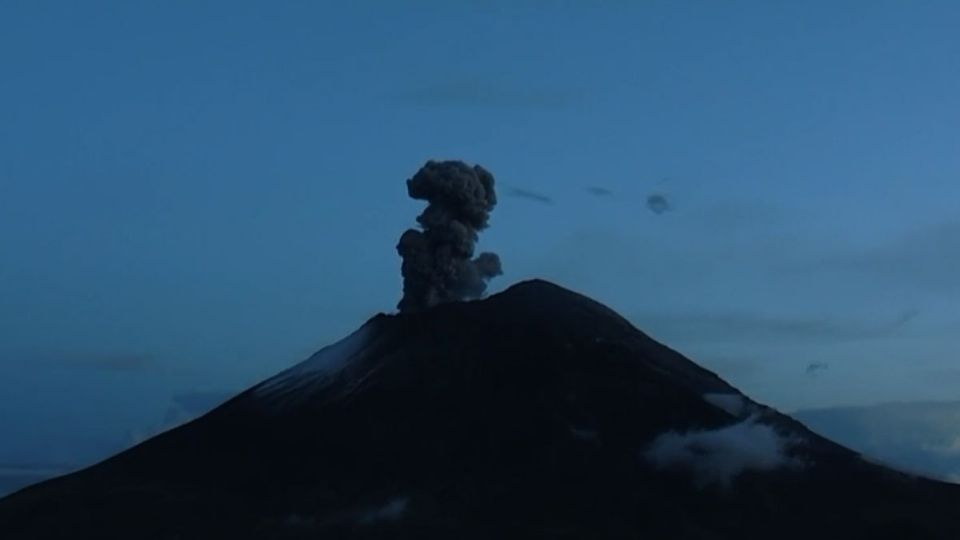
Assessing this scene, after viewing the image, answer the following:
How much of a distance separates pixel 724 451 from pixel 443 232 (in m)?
24.4

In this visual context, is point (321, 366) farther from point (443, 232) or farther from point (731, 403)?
point (731, 403)

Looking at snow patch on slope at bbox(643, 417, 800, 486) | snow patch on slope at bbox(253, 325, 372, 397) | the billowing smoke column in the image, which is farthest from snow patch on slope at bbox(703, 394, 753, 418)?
snow patch on slope at bbox(253, 325, 372, 397)

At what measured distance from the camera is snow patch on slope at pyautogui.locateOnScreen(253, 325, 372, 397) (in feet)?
369

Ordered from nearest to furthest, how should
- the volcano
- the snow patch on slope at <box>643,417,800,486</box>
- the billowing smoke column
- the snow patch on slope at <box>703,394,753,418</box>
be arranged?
the volcano, the snow patch on slope at <box>643,417,800,486</box>, the snow patch on slope at <box>703,394,753,418</box>, the billowing smoke column

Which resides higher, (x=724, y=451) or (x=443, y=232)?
(x=443, y=232)

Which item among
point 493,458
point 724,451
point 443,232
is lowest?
point 724,451

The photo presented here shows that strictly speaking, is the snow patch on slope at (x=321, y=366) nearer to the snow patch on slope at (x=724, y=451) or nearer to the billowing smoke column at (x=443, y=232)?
the billowing smoke column at (x=443, y=232)

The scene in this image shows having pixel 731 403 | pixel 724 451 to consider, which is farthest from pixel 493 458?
pixel 731 403

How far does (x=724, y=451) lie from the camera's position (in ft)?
319

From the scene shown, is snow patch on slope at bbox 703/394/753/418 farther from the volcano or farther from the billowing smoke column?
the billowing smoke column

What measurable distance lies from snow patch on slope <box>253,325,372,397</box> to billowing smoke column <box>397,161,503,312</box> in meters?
4.17

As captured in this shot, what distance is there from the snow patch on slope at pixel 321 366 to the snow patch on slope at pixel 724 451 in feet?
81.7

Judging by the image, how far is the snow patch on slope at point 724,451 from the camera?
9550cm

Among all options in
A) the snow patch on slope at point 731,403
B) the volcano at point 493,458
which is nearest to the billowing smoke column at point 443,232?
the volcano at point 493,458
